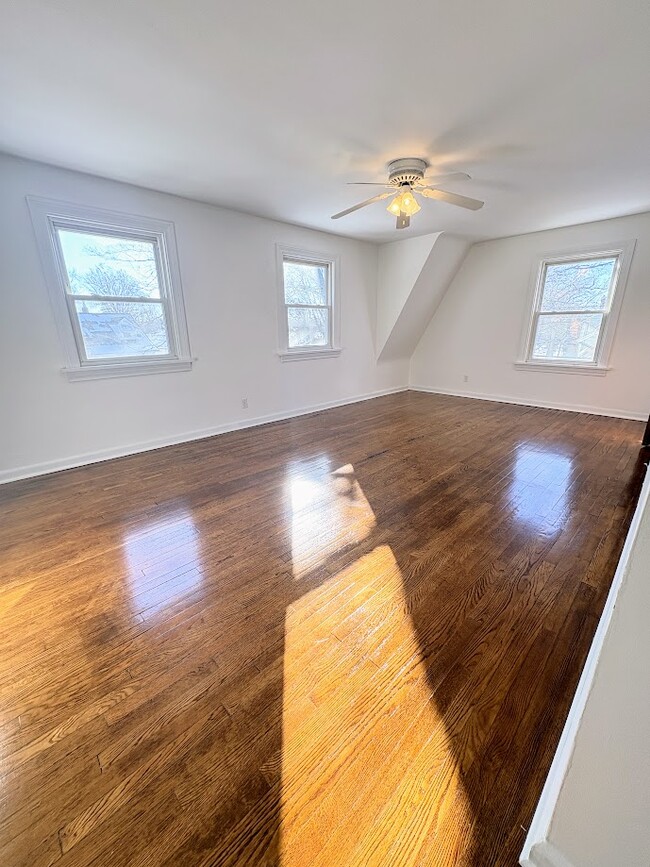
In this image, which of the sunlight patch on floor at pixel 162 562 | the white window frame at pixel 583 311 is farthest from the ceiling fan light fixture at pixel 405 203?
the white window frame at pixel 583 311

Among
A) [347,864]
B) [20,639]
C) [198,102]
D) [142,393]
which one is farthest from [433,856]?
[142,393]

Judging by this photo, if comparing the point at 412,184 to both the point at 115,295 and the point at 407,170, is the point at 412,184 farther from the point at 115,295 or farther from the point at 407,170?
the point at 115,295

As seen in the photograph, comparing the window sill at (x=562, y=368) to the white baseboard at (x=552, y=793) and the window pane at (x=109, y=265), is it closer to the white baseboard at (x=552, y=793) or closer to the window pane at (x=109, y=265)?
the white baseboard at (x=552, y=793)

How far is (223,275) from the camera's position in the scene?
3803mm

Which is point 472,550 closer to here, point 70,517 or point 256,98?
point 70,517

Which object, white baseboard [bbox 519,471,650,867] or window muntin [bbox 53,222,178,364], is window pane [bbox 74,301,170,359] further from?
white baseboard [bbox 519,471,650,867]

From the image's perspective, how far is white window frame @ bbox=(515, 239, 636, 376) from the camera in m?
4.25

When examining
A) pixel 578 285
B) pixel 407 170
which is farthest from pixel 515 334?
pixel 407 170

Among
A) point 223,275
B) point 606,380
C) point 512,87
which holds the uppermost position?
point 512,87

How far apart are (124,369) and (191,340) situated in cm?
73

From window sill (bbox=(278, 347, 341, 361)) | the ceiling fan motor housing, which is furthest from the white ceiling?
window sill (bbox=(278, 347, 341, 361))

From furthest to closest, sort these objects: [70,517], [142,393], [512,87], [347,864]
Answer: [142,393], [70,517], [512,87], [347,864]

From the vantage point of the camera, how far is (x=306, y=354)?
15.8 ft

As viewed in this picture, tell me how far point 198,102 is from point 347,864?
3165 millimetres
